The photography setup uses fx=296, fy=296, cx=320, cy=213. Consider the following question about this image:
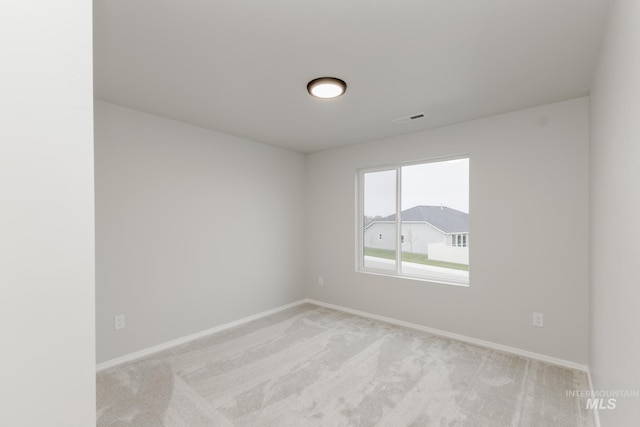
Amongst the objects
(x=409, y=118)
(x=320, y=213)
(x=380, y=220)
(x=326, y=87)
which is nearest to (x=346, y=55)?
(x=326, y=87)

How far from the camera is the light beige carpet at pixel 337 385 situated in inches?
79.4

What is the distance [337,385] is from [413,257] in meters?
2.01

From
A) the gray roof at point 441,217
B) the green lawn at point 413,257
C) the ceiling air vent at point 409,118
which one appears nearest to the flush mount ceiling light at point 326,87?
the ceiling air vent at point 409,118

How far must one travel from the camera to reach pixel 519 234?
9.71 ft

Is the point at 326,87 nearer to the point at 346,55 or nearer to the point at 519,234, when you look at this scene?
the point at 346,55

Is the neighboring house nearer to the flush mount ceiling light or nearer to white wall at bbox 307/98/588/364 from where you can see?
white wall at bbox 307/98/588/364

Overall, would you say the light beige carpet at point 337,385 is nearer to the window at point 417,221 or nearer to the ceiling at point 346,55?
the window at point 417,221

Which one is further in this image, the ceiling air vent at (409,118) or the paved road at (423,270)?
the paved road at (423,270)

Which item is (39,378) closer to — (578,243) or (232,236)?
(232,236)

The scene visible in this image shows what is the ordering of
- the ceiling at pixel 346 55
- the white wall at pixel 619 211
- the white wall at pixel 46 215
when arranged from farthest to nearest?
the ceiling at pixel 346 55 < the white wall at pixel 619 211 < the white wall at pixel 46 215

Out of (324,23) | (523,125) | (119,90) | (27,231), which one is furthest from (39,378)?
(523,125)

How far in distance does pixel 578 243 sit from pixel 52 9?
3693mm

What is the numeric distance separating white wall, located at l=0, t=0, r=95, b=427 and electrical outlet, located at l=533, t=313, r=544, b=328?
3410 millimetres

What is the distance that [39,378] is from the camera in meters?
0.82
